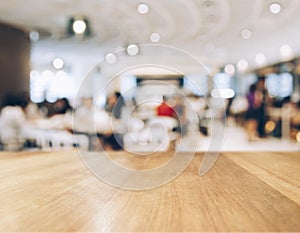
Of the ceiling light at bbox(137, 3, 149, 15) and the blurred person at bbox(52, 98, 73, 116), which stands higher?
the ceiling light at bbox(137, 3, 149, 15)

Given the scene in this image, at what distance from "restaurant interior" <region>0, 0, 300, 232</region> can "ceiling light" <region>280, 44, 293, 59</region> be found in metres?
0.07

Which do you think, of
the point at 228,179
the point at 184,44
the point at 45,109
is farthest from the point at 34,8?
the point at 228,179

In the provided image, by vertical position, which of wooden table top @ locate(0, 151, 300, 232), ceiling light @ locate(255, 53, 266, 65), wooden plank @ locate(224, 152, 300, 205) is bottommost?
wooden table top @ locate(0, 151, 300, 232)

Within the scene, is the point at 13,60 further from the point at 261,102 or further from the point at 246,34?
the point at 261,102

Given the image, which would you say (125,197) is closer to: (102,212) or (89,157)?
(102,212)

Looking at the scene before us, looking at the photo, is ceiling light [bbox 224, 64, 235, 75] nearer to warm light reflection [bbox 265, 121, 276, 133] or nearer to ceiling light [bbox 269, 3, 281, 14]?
warm light reflection [bbox 265, 121, 276, 133]

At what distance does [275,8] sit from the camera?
7.36 m

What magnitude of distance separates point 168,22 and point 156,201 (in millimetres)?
8471

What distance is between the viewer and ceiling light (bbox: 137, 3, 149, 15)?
725cm

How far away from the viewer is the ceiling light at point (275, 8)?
710 centimetres

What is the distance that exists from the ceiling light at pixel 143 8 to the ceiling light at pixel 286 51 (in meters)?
6.41

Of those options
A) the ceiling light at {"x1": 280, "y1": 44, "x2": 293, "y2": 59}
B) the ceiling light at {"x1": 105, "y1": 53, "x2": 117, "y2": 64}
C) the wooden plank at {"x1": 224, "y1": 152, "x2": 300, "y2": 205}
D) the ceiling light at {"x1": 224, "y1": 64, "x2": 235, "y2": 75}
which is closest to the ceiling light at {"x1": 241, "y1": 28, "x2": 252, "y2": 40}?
the ceiling light at {"x1": 280, "y1": 44, "x2": 293, "y2": 59}

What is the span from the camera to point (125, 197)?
1.97 ft

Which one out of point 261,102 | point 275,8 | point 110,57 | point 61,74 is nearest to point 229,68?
point 61,74
